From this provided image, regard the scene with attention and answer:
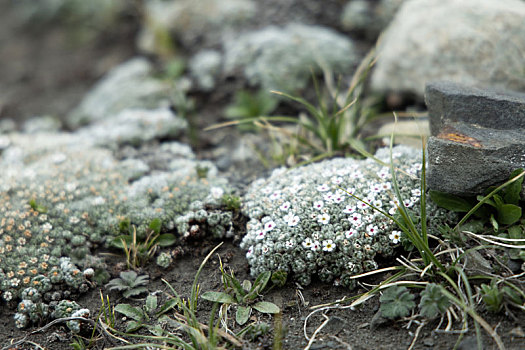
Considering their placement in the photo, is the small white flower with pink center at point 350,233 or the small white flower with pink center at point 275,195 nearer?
the small white flower with pink center at point 350,233

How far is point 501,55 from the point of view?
14.2 ft

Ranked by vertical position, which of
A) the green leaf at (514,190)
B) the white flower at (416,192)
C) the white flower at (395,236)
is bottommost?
the white flower at (395,236)

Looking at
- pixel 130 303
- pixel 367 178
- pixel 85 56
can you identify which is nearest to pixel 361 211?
pixel 367 178

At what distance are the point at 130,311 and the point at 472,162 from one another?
262cm

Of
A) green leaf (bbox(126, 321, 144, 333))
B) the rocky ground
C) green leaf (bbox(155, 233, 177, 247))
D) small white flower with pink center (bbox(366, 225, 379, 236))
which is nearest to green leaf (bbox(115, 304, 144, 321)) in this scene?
green leaf (bbox(126, 321, 144, 333))

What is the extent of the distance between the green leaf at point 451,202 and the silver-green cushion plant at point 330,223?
0.22 feet

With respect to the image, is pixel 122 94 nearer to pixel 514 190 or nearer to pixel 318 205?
pixel 318 205

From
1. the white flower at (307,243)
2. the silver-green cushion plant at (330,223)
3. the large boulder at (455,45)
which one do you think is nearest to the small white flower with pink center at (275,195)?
the silver-green cushion plant at (330,223)

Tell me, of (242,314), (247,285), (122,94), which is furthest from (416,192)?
(122,94)

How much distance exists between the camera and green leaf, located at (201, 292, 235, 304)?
3.01 meters

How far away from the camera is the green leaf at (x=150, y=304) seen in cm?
311

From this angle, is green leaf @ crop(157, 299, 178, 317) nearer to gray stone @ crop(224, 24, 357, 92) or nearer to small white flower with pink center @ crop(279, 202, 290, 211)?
small white flower with pink center @ crop(279, 202, 290, 211)

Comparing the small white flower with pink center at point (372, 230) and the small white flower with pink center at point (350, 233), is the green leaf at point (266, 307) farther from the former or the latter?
the small white flower with pink center at point (372, 230)

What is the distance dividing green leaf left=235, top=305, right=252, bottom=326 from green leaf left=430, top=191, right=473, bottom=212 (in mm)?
1549
